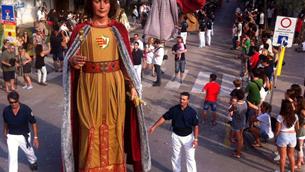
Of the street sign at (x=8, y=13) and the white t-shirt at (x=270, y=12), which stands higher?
the street sign at (x=8, y=13)

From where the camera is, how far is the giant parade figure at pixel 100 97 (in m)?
6.42

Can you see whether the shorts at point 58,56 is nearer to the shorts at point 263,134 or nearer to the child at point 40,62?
the child at point 40,62

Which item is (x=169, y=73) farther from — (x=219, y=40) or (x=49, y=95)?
(x=219, y=40)

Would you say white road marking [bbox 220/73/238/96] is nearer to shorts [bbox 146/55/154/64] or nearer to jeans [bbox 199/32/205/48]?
shorts [bbox 146/55/154/64]

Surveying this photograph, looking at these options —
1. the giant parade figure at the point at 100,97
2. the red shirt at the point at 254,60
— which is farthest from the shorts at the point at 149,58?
the giant parade figure at the point at 100,97

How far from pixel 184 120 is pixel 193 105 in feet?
16.6

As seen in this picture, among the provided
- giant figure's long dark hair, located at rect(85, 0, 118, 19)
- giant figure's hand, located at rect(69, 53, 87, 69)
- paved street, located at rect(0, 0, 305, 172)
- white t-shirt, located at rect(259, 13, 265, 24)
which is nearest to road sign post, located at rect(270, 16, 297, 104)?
paved street, located at rect(0, 0, 305, 172)

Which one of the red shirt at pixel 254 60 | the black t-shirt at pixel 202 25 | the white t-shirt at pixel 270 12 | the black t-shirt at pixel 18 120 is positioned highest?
the white t-shirt at pixel 270 12

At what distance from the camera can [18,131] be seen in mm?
7258

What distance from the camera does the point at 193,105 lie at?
12.2 m

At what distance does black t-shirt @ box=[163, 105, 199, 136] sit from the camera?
7.15 m

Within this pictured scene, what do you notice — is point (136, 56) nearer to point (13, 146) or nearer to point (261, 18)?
point (13, 146)

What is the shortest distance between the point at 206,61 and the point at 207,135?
8.60 metres

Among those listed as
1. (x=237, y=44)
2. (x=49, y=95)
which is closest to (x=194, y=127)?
(x=49, y=95)
